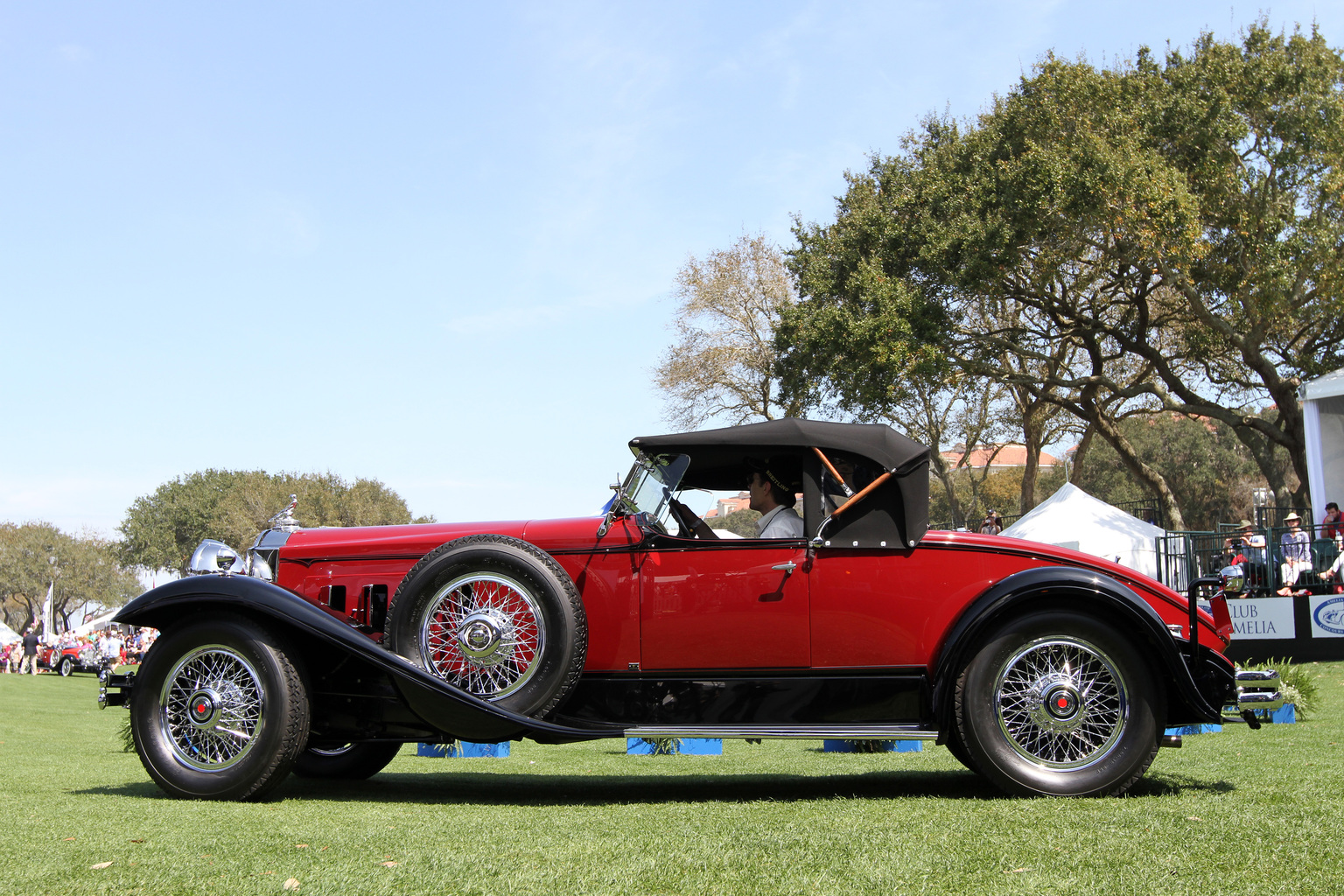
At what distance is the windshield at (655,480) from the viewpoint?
5523 mm

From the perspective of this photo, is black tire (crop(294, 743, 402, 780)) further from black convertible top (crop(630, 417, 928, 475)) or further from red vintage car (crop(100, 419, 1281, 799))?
black convertible top (crop(630, 417, 928, 475))

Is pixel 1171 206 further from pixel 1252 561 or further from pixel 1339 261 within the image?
pixel 1252 561

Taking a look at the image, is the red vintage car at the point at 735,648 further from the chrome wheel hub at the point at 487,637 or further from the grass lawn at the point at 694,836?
the grass lawn at the point at 694,836

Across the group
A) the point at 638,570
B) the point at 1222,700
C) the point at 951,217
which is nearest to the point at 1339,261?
the point at 951,217

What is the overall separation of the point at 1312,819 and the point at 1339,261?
20290 mm

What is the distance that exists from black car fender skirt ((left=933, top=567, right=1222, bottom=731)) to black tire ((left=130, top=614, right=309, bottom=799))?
123 inches

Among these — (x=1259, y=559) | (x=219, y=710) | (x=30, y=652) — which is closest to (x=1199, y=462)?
(x=1259, y=559)

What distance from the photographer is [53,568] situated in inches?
2662

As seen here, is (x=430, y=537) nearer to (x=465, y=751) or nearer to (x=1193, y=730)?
(x=465, y=751)

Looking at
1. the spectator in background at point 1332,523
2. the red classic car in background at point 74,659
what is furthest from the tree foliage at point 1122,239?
the red classic car in background at point 74,659

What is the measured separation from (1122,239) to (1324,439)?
19.1 feet

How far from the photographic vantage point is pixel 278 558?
244 inches

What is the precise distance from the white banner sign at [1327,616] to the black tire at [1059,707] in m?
13.0

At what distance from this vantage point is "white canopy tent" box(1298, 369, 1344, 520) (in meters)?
18.5
